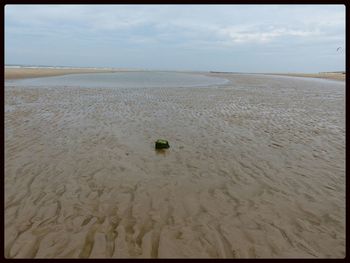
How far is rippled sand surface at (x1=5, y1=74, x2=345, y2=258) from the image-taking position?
4332 millimetres

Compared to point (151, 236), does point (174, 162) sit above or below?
above

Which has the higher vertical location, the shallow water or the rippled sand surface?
the shallow water

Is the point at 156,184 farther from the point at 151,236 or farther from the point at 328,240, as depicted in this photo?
the point at 328,240

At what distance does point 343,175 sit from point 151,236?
536cm

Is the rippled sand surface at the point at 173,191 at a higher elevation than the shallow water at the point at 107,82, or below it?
below

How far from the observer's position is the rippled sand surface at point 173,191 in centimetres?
433

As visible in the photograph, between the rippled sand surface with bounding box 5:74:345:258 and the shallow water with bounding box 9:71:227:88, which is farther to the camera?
the shallow water with bounding box 9:71:227:88

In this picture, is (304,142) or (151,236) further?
(304,142)

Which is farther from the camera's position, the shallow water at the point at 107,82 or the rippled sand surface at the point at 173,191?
the shallow water at the point at 107,82

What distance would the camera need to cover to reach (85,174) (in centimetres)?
686

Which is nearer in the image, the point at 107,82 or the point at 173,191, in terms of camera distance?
the point at 173,191

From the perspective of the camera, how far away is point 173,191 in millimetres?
6082
